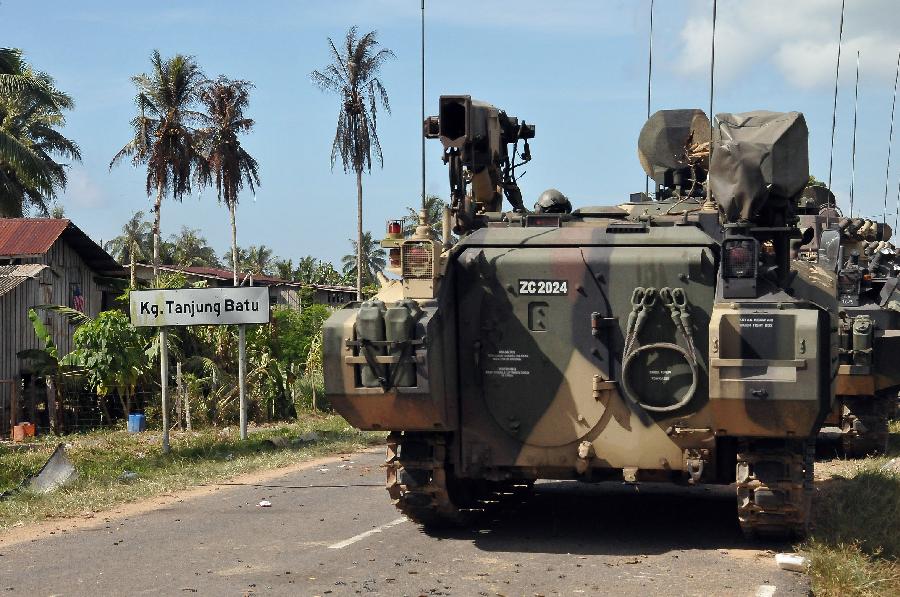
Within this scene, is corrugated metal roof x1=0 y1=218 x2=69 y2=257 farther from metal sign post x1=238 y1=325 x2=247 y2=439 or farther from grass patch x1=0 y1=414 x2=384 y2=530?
metal sign post x1=238 y1=325 x2=247 y2=439

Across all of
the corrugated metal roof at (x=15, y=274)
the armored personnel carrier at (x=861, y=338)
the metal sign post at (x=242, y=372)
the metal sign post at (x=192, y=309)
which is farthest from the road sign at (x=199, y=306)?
the corrugated metal roof at (x=15, y=274)

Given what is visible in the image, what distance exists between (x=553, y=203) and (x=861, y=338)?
449 cm

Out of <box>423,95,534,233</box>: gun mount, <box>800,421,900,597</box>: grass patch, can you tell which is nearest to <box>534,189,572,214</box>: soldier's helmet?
<box>423,95,534,233</box>: gun mount

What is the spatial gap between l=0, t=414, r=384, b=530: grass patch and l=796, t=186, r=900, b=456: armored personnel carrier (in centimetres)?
670

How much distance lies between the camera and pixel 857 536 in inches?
371

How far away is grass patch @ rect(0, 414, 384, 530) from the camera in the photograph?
12.2 metres

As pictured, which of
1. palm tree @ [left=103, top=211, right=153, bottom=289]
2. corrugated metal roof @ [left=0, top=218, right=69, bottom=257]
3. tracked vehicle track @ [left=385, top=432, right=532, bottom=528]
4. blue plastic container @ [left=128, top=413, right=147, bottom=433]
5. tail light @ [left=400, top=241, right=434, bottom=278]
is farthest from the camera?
palm tree @ [left=103, top=211, right=153, bottom=289]

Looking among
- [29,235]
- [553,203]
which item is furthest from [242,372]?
[29,235]

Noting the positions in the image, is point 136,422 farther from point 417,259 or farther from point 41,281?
point 417,259

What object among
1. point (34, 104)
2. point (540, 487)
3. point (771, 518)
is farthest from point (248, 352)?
point (34, 104)

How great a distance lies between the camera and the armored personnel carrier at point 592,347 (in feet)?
29.9

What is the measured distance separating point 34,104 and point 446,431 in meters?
47.0

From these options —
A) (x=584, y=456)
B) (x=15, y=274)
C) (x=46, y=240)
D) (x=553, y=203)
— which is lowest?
(x=584, y=456)

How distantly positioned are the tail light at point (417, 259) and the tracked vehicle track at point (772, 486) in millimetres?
2613
